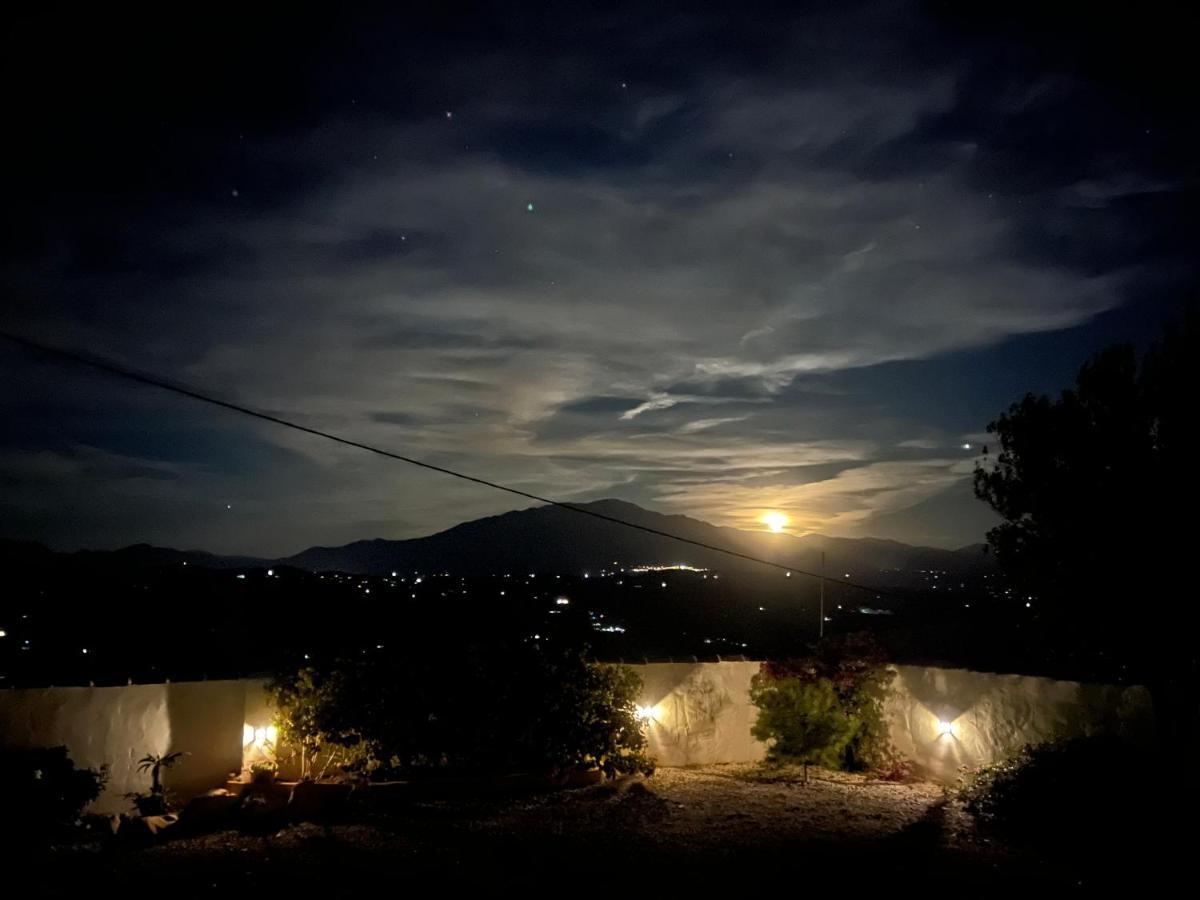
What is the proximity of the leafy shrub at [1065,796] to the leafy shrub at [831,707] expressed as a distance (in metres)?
2.71

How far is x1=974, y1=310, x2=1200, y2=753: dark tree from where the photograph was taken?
9.80m

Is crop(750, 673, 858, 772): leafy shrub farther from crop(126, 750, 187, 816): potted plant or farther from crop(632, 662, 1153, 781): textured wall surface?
crop(126, 750, 187, 816): potted plant

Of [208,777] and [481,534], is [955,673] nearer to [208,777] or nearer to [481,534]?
[208,777]

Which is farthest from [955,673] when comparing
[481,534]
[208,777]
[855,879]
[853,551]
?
[481,534]

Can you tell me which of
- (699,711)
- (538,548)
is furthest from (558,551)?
(699,711)

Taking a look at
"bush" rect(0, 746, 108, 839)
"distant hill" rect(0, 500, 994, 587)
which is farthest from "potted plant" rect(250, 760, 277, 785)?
"distant hill" rect(0, 500, 994, 587)

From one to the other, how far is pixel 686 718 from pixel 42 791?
886cm

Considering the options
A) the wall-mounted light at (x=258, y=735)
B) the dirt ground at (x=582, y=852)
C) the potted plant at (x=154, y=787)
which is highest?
the wall-mounted light at (x=258, y=735)

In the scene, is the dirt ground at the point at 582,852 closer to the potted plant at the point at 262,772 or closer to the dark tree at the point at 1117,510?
the potted plant at the point at 262,772

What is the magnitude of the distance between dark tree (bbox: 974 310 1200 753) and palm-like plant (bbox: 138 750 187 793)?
35.7 ft

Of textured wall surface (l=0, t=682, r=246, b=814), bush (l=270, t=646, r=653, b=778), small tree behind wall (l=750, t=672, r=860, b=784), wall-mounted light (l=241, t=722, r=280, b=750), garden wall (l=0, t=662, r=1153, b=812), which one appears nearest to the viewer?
textured wall surface (l=0, t=682, r=246, b=814)

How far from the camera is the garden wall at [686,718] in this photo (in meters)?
10.2

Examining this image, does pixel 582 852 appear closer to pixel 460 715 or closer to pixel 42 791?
pixel 460 715

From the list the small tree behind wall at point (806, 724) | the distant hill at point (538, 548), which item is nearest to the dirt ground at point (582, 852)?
the small tree behind wall at point (806, 724)
